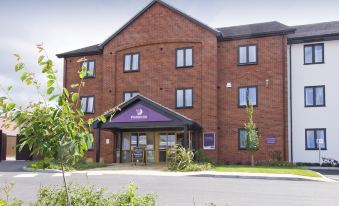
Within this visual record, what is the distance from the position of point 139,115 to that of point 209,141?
4.77m

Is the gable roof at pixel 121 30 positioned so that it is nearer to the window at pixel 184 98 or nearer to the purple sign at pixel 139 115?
the window at pixel 184 98

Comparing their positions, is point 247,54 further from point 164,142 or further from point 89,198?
point 89,198

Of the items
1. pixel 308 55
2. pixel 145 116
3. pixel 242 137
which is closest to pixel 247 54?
pixel 308 55

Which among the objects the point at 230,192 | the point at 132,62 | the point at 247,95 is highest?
the point at 132,62

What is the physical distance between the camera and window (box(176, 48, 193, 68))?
25.9m

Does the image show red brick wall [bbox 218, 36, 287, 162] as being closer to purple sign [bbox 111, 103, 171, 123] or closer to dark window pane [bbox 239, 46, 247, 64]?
dark window pane [bbox 239, 46, 247, 64]

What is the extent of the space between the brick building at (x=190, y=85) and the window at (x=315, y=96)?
166 centimetres

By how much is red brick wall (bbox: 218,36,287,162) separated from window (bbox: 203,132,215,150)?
682mm

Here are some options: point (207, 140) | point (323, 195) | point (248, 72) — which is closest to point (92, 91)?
point (207, 140)

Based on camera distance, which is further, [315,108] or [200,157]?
[315,108]

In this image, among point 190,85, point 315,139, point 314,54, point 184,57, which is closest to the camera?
point 315,139

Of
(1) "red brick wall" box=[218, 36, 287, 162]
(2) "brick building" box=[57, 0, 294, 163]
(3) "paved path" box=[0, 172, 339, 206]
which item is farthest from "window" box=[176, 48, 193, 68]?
(3) "paved path" box=[0, 172, 339, 206]

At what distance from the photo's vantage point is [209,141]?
24.7 meters

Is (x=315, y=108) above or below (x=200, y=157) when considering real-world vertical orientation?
above
